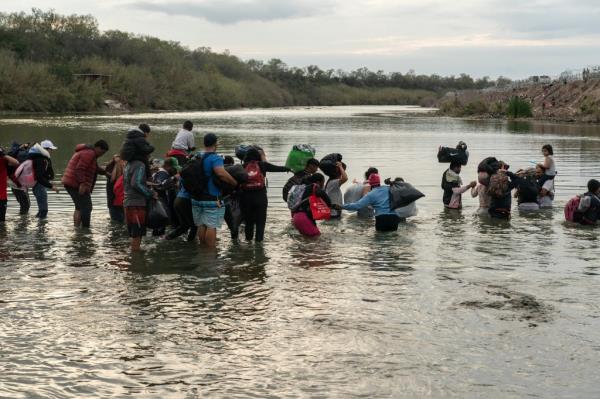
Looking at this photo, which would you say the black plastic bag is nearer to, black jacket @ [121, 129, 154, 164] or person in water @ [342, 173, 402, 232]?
person in water @ [342, 173, 402, 232]

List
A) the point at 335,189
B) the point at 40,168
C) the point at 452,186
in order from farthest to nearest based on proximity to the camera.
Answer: the point at 452,186, the point at 335,189, the point at 40,168

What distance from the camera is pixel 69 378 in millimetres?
6785

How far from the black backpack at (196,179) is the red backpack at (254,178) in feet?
3.42

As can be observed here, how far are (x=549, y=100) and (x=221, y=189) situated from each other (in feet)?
247

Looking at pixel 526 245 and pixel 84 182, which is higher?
pixel 84 182

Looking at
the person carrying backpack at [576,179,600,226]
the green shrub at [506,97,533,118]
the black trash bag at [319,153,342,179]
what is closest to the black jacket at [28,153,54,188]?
the black trash bag at [319,153,342,179]

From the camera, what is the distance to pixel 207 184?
37.6ft

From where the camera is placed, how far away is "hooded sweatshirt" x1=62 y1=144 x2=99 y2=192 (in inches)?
538

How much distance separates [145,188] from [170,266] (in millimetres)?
1181

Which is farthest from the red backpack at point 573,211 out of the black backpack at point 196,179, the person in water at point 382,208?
the black backpack at point 196,179

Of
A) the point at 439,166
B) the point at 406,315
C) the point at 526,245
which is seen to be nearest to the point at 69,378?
the point at 406,315

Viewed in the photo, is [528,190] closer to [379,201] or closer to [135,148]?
[379,201]

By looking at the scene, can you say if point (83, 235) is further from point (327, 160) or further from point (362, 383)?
point (362, 383)

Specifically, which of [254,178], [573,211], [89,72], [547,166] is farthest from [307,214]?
[89,72]
